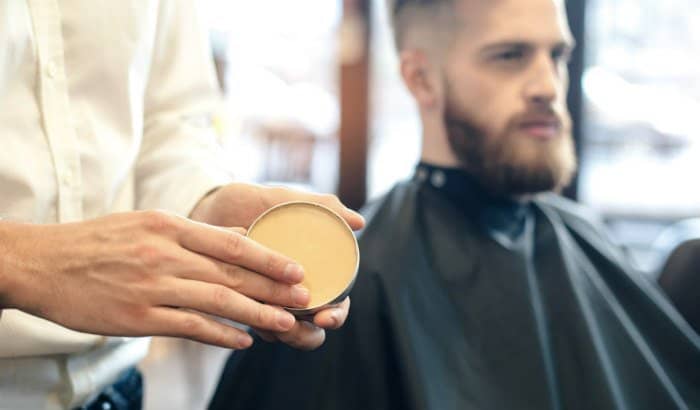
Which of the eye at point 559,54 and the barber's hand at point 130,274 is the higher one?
the eye at point 559,54

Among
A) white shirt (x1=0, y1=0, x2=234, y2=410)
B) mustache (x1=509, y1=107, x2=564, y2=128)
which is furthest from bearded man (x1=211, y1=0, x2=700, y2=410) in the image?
white shirt (x1=0, y1=0, x2=234, y2=410)

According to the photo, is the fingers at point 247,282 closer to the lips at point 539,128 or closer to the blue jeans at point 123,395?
the blue jeans at point 123,395

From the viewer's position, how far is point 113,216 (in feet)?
2.86

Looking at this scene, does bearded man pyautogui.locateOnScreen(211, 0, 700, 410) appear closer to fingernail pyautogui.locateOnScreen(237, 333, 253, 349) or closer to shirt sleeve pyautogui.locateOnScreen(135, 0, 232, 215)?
shirt sleeve pyautogui.locateOnScreen(135, 0, 232, 215)

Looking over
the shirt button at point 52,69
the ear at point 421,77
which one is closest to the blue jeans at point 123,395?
the shirt button at point 52,69

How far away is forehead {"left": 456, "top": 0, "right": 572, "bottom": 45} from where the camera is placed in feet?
6.32

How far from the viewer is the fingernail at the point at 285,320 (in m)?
0.91

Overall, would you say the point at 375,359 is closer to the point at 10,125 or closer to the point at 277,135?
the point at 10,125

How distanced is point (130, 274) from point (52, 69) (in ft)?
1.54

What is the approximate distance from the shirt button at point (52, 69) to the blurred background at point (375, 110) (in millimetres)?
1632

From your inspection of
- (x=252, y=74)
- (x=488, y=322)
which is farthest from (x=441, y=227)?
(x=252, y=74)

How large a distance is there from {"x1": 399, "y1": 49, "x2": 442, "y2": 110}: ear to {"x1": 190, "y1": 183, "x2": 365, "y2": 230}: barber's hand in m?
1.02

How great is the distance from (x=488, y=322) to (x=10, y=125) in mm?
1097

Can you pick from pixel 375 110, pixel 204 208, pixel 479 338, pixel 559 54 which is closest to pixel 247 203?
pixel 204 208
